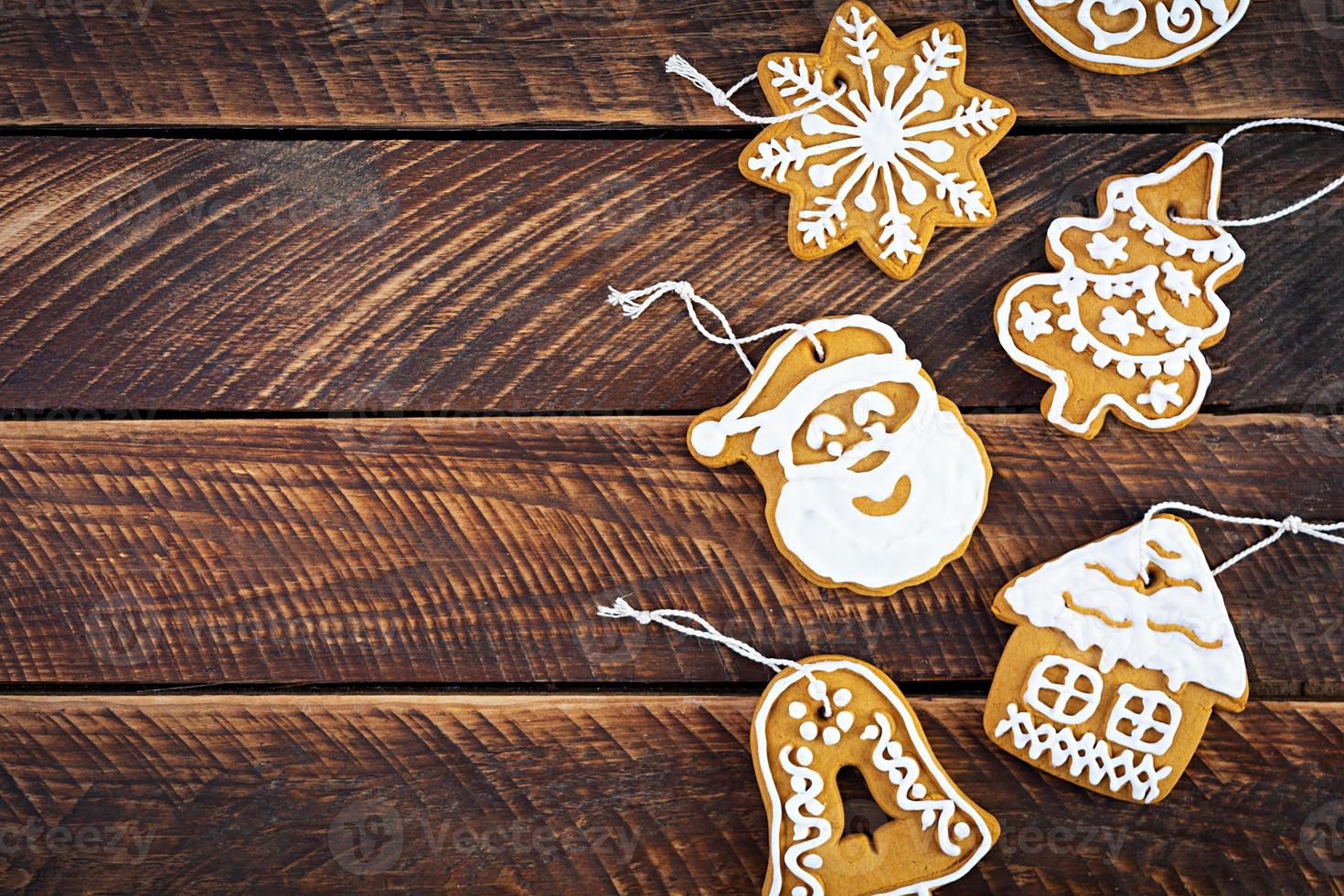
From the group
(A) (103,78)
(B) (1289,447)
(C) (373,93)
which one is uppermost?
(A) (103,78)

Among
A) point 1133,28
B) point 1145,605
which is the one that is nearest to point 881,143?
point 1133,28

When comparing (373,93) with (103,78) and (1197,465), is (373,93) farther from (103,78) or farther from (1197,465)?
(1197,465)

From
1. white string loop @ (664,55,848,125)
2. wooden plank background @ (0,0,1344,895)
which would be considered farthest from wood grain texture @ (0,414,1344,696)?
white string loop @ (664,55,848,125)

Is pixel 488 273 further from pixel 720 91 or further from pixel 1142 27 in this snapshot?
pixel 1142 27

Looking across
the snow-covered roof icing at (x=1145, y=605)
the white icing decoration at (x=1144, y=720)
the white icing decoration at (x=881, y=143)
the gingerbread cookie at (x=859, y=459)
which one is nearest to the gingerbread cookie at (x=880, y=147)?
the white icing decoration at (x=881, y=143)

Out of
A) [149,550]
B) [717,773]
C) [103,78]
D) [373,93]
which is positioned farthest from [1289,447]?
[103,78]

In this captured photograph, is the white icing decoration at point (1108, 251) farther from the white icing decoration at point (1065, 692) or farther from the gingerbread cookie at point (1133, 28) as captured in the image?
the white icing decoration at point (1065, 692)

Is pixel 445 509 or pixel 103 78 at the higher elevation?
pixel 103 78
